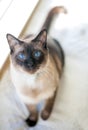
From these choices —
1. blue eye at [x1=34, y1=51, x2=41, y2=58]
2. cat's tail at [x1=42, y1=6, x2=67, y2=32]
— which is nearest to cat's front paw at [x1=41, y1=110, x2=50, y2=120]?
blue eye at [x1=34, y1=51, x2=41, y2=58]

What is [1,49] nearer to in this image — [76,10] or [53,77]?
[53,77]

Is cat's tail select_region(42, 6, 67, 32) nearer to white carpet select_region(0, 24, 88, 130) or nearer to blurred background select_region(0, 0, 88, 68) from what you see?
blurred background select_region(0, 0, 88, 68)

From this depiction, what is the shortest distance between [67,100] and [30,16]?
26.7 inches

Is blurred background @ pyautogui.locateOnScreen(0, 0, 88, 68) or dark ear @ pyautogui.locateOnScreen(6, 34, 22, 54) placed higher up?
dark ear @ pyautogui.locateOnScreen(6, 34, 22, 54)

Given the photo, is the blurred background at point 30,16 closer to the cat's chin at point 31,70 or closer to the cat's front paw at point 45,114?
the cat's front paw at point 45,114

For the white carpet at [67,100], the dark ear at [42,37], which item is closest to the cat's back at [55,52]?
the white carpet at [67,100]

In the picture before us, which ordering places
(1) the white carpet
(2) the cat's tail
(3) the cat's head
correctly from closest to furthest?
1. (3) the cat's head
2. (1) the white carpet
3. (2) the cat's tail

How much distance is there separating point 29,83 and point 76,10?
2.74ft

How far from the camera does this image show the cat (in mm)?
970

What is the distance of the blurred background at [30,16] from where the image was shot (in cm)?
155

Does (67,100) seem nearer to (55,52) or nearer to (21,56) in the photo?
(55,52)

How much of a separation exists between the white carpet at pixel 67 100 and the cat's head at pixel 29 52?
14.2 inches

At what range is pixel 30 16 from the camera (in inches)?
67.8

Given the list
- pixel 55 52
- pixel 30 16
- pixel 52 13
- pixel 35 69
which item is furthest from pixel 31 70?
pixel 30 16
